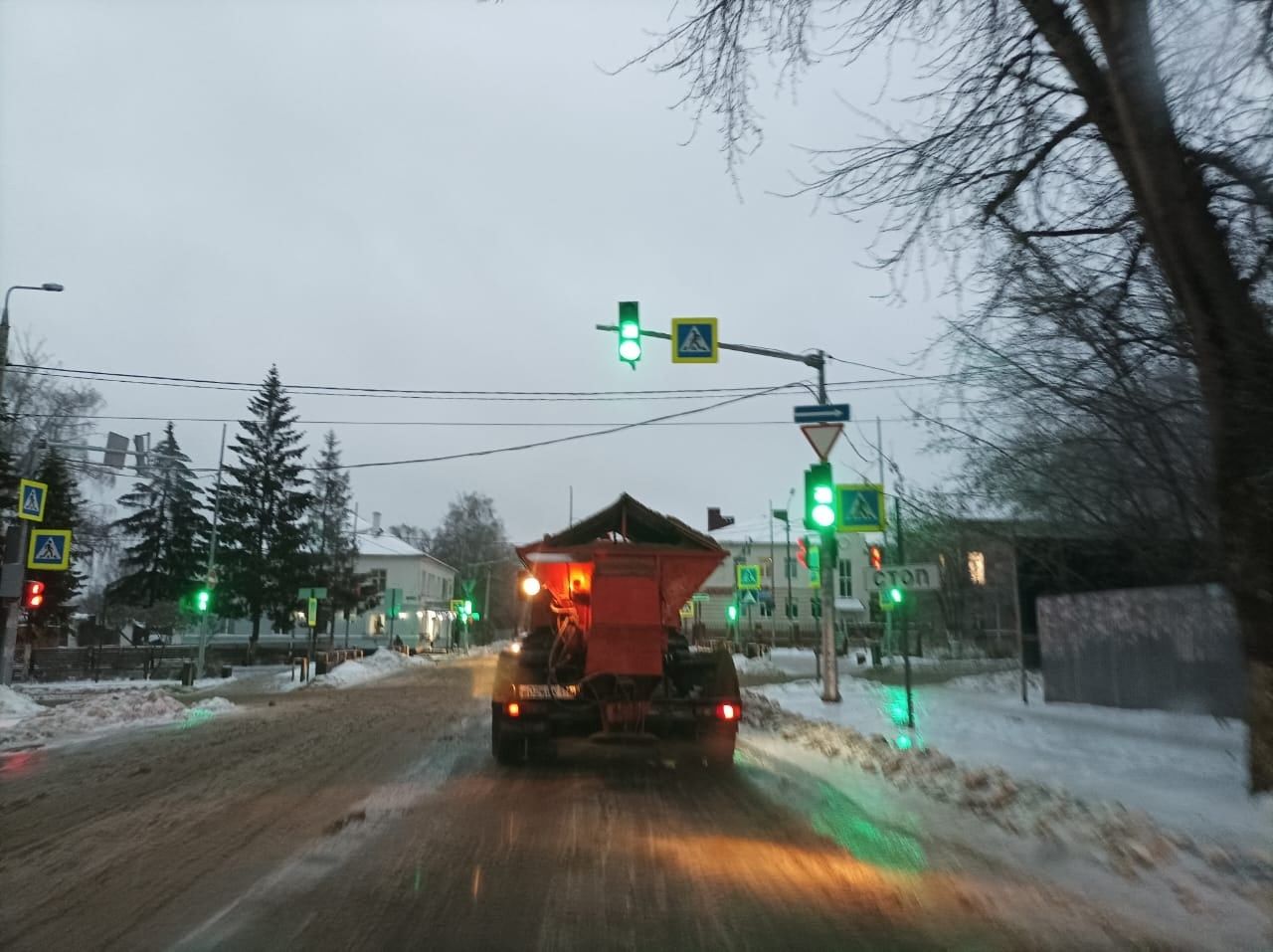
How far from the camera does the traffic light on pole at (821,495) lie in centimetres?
1638

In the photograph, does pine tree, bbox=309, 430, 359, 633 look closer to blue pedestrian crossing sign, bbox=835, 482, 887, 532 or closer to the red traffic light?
the red traffic light

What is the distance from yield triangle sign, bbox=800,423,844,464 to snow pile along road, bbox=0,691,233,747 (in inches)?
526

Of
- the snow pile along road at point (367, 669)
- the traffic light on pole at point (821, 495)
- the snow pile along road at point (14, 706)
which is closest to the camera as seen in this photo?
the traffic light on pole at point (821, 495)

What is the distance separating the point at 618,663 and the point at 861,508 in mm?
6710

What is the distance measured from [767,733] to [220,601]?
1585 inches

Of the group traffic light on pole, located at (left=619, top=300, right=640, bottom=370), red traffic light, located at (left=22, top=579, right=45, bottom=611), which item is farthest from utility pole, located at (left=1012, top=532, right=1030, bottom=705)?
red traffic light, located at (left=22, top=579, right=45, bottom=611)

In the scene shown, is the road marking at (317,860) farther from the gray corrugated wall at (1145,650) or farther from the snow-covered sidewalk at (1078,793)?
the gray corrugated wall at (1145,650)

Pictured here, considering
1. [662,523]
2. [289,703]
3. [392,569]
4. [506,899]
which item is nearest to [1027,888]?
[506,899]

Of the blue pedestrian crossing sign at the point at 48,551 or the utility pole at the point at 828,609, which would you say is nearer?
the utility pole at the point at 828,609

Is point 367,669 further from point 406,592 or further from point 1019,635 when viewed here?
point 406,592

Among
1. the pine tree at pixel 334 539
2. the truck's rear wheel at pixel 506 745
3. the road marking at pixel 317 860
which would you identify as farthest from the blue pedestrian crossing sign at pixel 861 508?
the pine tree at pixel 334 539

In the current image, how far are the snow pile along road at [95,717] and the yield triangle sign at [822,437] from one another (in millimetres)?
13371

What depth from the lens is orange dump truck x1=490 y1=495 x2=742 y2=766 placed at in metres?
10.7

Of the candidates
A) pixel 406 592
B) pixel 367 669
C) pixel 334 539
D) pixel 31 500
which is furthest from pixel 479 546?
pixel 31 500
